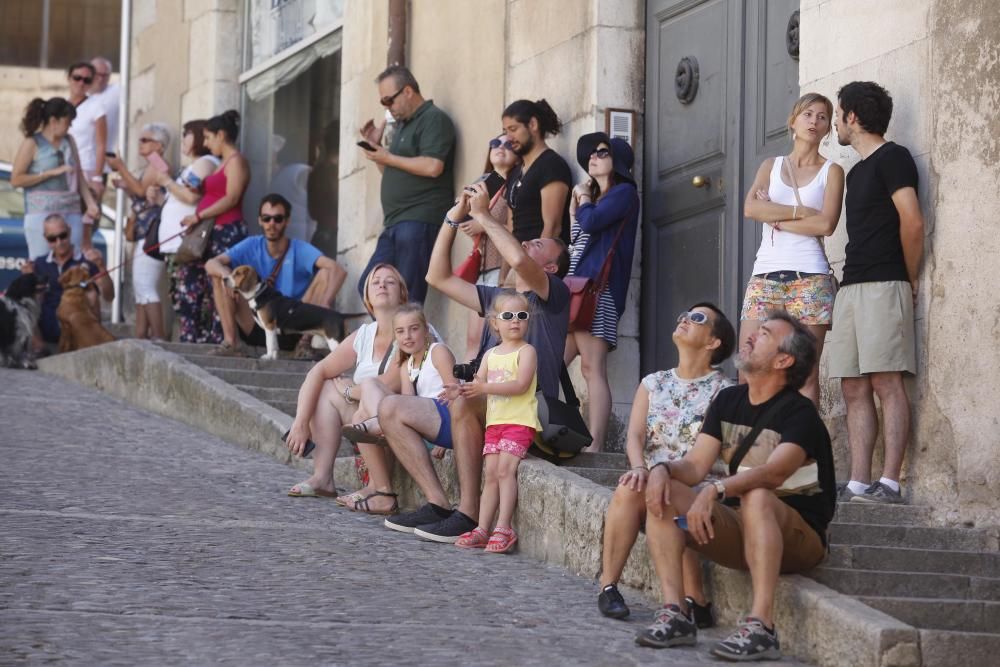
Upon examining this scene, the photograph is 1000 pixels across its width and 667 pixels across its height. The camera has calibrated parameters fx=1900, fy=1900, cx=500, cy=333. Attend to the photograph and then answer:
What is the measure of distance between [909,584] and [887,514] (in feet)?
3.37

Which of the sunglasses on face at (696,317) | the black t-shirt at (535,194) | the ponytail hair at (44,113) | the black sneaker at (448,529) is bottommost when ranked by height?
the black sneaker at (448,529)

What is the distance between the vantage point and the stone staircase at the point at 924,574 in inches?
238

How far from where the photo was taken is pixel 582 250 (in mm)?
10055

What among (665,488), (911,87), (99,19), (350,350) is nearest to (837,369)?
(911,87)

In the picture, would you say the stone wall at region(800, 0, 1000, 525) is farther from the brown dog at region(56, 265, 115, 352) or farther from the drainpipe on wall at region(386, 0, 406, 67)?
the brown dog at region(56, 265, 115, 352)

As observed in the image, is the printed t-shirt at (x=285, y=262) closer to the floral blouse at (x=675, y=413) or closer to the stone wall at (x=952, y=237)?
the stone wall at (x=952, y=237)

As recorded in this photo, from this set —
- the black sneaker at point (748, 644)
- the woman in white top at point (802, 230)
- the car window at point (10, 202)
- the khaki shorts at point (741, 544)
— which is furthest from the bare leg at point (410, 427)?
the car window at point (10, 202)

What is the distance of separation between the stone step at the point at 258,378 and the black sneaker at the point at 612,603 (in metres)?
5.81

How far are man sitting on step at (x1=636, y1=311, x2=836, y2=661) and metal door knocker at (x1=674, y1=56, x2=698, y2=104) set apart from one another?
386cm

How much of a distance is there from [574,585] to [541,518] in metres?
0.60

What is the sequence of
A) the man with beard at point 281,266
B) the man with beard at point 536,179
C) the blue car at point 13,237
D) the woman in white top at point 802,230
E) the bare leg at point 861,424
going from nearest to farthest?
1. the bare leg at point 861,424
2. the woman in white top at point 802,230
3. the man with beard at point 536,179
4. the man with beard at point 281,266
5. the blue car at point 13,237

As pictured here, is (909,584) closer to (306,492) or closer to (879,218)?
(879,218)

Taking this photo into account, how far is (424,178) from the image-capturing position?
1238cm

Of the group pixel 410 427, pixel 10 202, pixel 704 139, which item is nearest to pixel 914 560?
pixel 410 427
